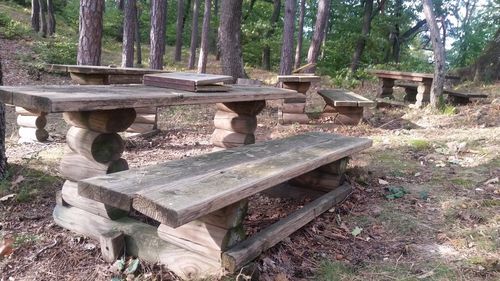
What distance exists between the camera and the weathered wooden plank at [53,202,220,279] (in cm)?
242

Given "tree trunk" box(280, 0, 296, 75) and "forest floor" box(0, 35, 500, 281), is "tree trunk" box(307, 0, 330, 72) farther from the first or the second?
"forest floor" box(0, 35, 500, 281)

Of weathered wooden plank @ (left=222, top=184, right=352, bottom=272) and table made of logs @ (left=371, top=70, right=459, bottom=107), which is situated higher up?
table made of logs @ (left=371, top=70, right=459, bottom=107)

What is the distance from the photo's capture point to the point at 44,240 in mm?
2902

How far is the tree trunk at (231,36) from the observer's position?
9547 mm

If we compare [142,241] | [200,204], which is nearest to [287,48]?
[142,241]

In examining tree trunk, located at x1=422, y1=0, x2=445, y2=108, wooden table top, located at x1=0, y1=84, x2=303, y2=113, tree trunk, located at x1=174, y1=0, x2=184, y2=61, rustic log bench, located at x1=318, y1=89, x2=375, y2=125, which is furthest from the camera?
tree trunk, located at x1=174, y1=0, x2=184, y2=61

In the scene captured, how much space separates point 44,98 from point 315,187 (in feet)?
8.79

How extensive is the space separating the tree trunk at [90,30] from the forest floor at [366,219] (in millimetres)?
1600

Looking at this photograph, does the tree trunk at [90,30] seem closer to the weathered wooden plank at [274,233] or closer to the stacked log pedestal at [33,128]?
the stacked log pedestal at [33,128]

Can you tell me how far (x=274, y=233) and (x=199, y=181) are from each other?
2.55 ft

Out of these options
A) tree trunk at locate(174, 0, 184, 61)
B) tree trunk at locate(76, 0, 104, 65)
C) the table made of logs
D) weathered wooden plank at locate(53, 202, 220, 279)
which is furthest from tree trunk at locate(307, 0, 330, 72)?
weathered wooden plank at locate(53, 202, 220, 279)

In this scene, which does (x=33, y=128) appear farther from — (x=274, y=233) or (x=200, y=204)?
(x=200, y=204)

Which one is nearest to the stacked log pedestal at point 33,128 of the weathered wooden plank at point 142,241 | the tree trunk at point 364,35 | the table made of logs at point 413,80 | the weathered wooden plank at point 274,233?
the weathered wooden plank at point 142,241

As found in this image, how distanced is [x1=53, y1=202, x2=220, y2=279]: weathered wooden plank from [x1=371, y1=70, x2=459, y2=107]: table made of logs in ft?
25.6
